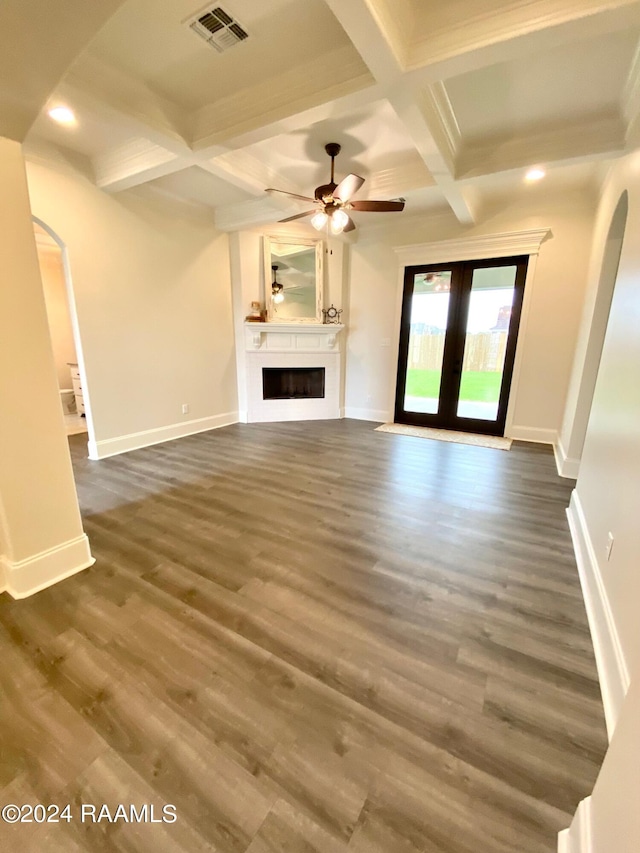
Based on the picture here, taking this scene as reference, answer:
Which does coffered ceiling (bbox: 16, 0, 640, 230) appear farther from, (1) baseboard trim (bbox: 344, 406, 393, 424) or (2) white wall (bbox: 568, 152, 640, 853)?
Result: (1) baseboard trim (bbox: 344, 406, 393, 424)

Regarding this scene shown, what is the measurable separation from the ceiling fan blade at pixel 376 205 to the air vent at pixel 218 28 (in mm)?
1477

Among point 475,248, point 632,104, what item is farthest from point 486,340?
point 632,104

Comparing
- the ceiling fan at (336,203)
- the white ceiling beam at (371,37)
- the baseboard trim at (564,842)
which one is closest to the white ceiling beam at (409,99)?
the white ceiling beam at (371,37)

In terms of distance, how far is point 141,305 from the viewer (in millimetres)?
4121

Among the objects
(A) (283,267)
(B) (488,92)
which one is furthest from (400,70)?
(A) (283,267)

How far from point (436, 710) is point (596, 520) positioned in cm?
149

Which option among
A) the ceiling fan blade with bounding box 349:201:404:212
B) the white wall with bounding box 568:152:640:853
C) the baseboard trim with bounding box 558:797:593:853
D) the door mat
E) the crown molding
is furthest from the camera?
the door mat

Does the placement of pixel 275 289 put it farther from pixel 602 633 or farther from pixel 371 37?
pixel 602 633

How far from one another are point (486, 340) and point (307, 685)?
475cm

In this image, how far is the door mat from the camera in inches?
178

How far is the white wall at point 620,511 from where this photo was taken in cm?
74

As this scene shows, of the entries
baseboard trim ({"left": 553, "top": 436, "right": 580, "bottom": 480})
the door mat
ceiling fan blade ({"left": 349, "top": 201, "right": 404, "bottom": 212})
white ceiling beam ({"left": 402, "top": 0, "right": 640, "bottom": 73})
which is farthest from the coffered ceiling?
the door mat

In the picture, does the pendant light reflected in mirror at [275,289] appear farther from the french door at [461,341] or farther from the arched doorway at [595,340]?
the arched doorway at [595,340]

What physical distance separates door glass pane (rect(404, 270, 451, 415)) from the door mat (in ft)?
1.27
